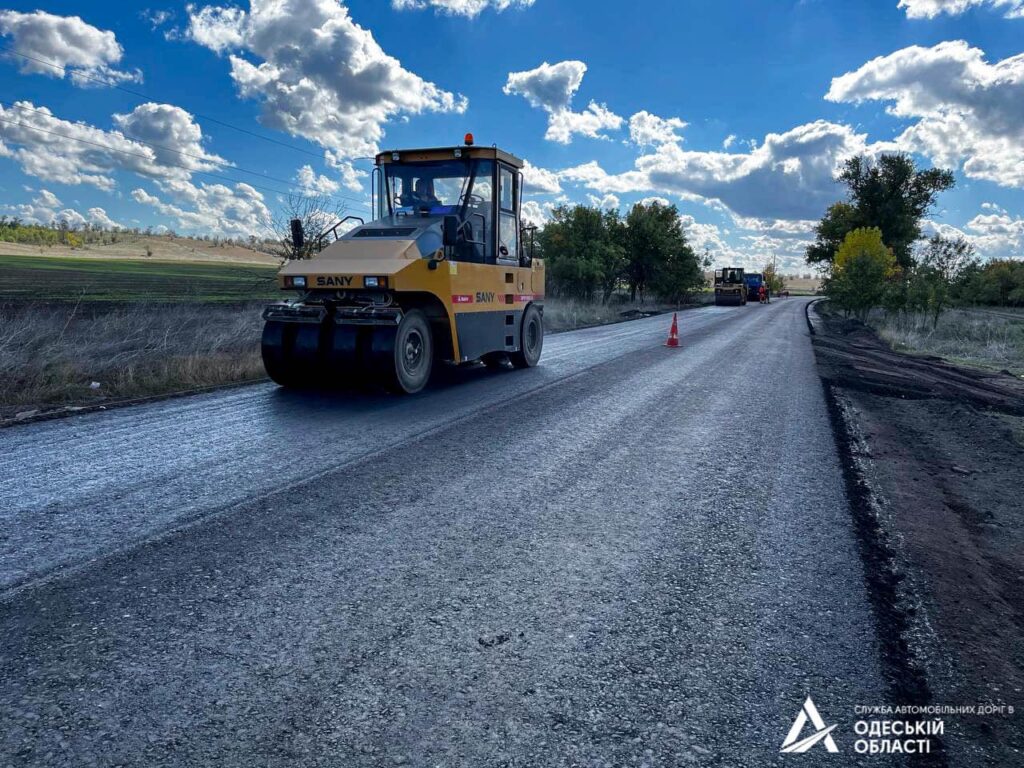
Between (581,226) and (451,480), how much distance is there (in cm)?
3556

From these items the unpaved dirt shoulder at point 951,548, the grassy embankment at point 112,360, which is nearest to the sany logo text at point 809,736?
the unpaved dirt shoulder at point 951,548

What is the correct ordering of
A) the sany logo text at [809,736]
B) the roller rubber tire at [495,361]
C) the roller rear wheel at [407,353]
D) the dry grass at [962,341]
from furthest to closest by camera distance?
the dry grass at [962,341]
the roller rubber tire at [495,361]
the roller rear wheel at [407,353]
the sany logo text at [809,736]

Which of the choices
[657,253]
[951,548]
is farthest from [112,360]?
[657,253]

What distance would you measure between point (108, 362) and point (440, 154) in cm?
562

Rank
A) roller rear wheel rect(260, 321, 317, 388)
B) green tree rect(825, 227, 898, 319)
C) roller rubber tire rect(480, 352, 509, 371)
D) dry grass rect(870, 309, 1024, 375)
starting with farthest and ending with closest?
green tree rect(825, 227, 898, 319) → dry grass rect(870, 309, 1024, 375) → roller rubber tire rect(480, 352, 509, 371) → roller rear wheel rect(260, 321, 317, 388)

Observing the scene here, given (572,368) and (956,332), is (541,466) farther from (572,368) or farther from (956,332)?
(956,332)

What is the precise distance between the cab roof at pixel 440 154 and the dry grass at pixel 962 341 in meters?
12.3

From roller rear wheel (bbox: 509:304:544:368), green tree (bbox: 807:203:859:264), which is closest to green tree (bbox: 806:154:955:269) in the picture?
green tree (bbox: 807:203:859:264)

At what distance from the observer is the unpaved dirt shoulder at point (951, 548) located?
95.0 inches

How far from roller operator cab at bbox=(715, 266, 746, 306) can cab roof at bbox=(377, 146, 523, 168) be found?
144ft

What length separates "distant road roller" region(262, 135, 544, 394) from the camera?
7941 millimetres

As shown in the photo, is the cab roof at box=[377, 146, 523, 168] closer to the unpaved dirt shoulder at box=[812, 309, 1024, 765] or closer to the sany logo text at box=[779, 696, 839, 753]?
the unpaved dirt shoulder at box=[812, 309, 1024, 765]

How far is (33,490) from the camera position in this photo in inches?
171

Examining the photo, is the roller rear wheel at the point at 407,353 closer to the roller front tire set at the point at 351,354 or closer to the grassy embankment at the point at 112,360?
the roller front tire set at the point at 351,354
